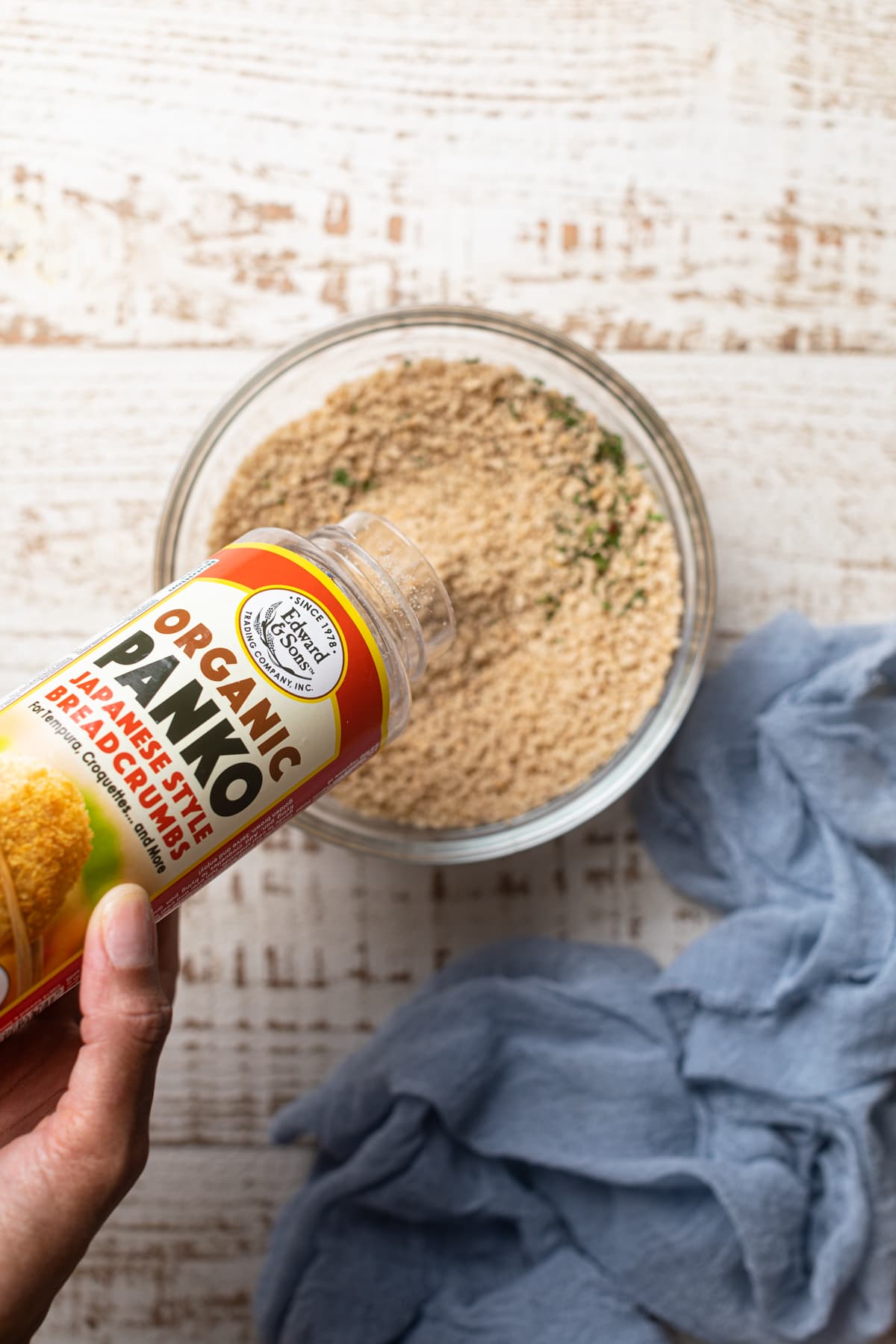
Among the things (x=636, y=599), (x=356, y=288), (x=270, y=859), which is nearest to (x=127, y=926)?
(x=270, y=859)

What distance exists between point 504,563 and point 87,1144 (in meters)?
0.60

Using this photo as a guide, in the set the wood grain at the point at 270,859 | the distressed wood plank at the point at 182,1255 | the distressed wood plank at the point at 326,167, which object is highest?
the distressed wood plank at the point at 326,167

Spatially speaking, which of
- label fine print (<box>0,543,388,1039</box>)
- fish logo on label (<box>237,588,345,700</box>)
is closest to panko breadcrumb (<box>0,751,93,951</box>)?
label fine print (<box>0,543,388,1039</box>)

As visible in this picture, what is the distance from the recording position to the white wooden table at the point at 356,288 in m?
1.07

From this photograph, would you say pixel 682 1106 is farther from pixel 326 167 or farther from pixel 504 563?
pixel 326 167

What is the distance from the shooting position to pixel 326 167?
107cm

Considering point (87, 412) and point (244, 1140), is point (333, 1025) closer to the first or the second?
point (244, 1140)

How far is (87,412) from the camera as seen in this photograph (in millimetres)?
1067

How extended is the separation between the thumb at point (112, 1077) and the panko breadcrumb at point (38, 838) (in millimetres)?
61

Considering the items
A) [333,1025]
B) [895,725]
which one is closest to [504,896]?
[333,1025]

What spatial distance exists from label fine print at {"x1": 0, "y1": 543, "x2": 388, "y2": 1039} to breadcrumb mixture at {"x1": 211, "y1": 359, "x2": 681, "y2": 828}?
296 millimetres

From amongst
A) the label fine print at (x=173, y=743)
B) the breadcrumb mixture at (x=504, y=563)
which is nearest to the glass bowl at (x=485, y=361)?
the breadcrumb mixture at (x=504, y=563)

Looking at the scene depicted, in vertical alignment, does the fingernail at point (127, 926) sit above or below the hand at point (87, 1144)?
above

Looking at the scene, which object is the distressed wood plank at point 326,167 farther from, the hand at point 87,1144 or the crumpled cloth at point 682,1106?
the hand at point 87,1144
